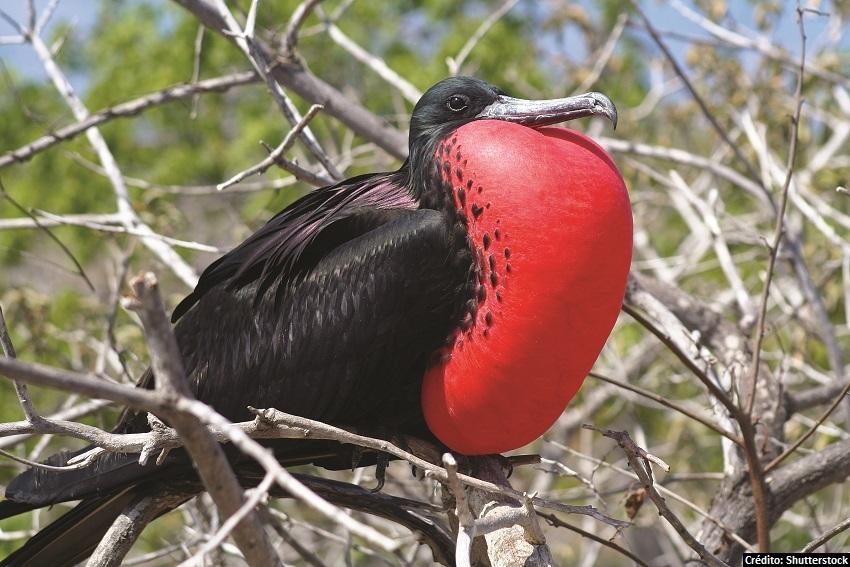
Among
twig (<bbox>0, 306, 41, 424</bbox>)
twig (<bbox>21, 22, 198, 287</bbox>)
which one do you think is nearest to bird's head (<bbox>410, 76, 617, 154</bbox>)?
twig (<bbox>21, 22, 198, 287</bbox>)

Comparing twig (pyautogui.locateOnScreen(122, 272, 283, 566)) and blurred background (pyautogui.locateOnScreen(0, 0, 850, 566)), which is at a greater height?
blurred background (pyautogui.locateOnScreen(0, 0, 850, 566))

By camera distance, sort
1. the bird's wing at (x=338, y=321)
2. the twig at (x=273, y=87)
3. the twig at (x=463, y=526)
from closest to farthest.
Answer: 1. the twig at (x=463, y=526)
2. the bird's wing at (x=338, y=321)
3. the twig at (x=273, y=87)

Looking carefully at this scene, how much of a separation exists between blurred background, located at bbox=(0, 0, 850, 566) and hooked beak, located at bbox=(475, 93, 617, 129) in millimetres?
475

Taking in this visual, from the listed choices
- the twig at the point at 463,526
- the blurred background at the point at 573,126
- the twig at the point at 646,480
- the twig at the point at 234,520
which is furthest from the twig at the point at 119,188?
the twig at the point at 234,520

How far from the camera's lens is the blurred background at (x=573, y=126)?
10.8ft

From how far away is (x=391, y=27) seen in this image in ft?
24.5

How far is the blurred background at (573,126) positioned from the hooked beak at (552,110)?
18.7 inches

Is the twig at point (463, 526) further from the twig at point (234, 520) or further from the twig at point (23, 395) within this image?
the twig at point (23, 395)

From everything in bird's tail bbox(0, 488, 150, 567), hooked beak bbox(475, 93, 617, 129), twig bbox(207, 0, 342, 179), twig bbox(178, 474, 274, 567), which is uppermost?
twig bbox(207, 0, 342, 179)

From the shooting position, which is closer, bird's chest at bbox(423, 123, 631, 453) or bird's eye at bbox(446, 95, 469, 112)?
bird's chest at bbox(423, 123, 631, 453)

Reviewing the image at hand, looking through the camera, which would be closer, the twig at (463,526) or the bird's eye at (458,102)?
the twig at (463,526)

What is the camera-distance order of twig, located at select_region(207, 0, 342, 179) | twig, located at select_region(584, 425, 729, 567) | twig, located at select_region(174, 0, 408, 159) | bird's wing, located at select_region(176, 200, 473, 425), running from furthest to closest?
twig, located at select_region(174, 0, 408, 159) < twig, located at select_region(207, 0, 342, 179) < bird's wing, located at select_region(176, 200, 473, 425) < twig, located at select_region(584, 425, 729, 567)

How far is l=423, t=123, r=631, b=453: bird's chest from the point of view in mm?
1968

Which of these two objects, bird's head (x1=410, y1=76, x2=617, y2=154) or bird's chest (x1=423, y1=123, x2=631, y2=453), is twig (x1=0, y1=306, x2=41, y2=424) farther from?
bird's head (x1=410, y1=76, x2=617, y2=154)
